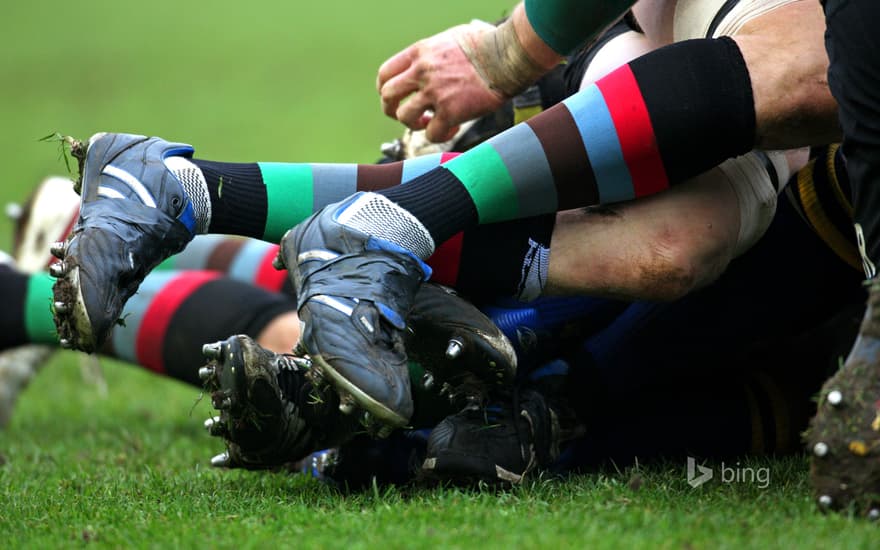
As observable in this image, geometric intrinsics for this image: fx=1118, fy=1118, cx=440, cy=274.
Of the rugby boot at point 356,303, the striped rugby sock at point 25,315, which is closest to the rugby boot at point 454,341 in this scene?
the rugby boot at point 356,303

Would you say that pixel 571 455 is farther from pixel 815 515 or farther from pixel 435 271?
pixel 815 515

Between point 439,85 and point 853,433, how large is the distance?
793 mm

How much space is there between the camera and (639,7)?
1569 mm

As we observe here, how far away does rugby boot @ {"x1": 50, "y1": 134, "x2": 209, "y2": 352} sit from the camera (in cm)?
121

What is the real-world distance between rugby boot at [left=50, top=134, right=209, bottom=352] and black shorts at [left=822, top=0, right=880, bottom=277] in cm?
71

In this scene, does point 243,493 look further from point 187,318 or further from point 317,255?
point 187,318

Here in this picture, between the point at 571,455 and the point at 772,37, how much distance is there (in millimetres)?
603

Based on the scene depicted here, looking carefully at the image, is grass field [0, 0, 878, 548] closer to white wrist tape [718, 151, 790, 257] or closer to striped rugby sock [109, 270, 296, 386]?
striped rugby sock [109, 270, 296, 386]

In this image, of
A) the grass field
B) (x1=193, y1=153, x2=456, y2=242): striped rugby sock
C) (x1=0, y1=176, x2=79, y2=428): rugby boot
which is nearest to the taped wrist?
(x1=193, y1=153, x2=456, y2=242): striped rugby sock

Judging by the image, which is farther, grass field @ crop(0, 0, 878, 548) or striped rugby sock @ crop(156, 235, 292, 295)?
striped rugby sock @ crop(156, 235, 292, 295)

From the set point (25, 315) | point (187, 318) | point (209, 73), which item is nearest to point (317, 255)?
point (187, 318)

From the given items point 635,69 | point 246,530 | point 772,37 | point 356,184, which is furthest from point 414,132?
point 246,530

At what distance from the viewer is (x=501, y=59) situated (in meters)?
1.55

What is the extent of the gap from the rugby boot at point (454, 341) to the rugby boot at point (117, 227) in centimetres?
29
